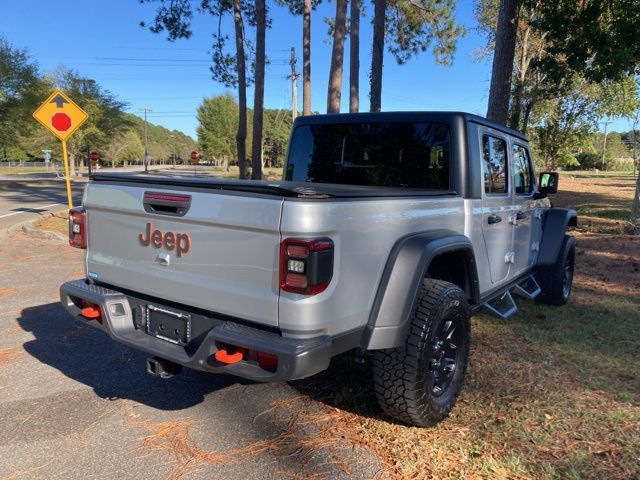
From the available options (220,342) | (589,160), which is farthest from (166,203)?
(589,160)

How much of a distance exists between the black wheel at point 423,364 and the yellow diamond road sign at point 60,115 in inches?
354

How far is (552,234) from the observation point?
5.32 m

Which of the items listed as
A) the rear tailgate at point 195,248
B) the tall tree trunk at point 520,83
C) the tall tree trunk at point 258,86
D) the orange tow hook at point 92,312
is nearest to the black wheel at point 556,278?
the rear tailgate at point 195,248

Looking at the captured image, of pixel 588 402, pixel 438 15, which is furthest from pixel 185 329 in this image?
pixel 438 15

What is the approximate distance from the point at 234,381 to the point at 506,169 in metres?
2.86

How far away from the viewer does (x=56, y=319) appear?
5.02 m

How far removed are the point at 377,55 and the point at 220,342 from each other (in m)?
13.3

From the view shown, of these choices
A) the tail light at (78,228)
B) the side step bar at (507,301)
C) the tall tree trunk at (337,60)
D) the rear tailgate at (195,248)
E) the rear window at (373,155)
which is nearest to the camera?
the rear tailgate at (195,248)

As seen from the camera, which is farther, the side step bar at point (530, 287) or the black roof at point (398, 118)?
the side step bar at point (530, 287)

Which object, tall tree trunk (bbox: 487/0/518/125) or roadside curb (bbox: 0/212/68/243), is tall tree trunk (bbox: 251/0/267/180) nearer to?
roadside curb (bbox: 0/212/68/243)

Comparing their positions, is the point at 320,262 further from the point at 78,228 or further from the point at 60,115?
the point at 60,115

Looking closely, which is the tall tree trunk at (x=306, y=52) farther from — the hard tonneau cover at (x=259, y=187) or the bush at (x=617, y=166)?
the bush at (x=617, y=166)

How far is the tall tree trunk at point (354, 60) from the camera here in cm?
1519

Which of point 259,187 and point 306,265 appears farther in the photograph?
point 259,187
